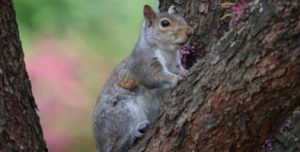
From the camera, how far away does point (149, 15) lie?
339 centimetres

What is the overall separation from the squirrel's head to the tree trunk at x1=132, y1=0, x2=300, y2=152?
0.57 metres

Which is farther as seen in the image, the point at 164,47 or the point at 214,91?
the point at 164,47

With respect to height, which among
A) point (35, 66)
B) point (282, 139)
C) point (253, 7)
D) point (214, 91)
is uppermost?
point (35, 66)

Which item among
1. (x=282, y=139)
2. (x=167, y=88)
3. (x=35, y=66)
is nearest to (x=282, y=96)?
(x=282, y=139)

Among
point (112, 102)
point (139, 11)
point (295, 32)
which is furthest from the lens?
point (139, 11)

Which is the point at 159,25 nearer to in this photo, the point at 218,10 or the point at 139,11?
the point at 218,10

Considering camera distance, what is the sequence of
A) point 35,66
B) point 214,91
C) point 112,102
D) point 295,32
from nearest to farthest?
point 295,32, point 214,91, point 112,102, point 35,66

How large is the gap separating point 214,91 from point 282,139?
450mm

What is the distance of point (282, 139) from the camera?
2.89 m

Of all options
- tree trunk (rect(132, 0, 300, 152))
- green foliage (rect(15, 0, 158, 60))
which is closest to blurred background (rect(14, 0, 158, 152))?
green foliage (rect(15, 0, 158, 60))

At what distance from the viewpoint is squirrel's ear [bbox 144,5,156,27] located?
11.1 feet

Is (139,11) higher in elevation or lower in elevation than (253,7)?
higher

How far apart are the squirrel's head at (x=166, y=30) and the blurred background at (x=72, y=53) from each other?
174cm

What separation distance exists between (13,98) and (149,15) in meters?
0.82
